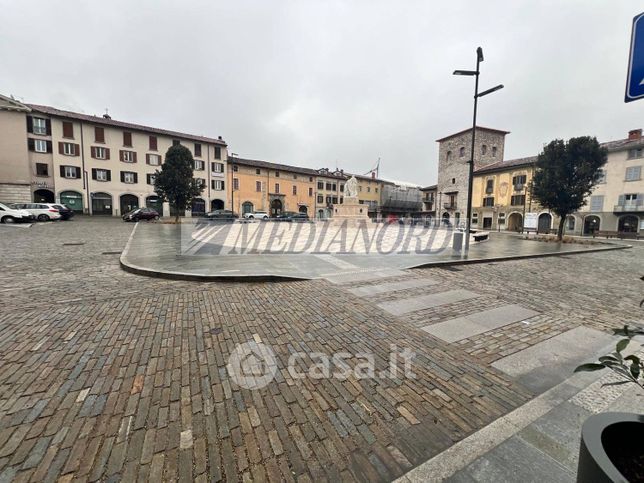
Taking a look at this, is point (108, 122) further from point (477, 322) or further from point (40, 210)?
point (477, 322)

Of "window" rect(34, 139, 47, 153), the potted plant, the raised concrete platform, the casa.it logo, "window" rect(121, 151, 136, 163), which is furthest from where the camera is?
"window" rect(121, 151, 136, 163)

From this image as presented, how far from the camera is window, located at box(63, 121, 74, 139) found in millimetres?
35438

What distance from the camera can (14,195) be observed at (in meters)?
33.6

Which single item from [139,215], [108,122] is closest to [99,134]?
[108,122]

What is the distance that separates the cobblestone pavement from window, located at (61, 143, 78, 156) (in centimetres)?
4052

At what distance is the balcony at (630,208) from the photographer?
3184 cm

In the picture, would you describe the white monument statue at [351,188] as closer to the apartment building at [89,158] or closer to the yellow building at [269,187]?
the apartment building at [89,158]

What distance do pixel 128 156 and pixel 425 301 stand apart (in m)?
46.1

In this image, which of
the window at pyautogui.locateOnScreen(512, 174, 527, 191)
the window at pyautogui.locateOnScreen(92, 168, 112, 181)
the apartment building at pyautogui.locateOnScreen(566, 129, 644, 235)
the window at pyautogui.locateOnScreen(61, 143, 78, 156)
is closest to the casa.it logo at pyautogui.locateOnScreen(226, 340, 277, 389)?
the apartment building at pyautogui.locateOnScreen(566, 129, 644, 235)

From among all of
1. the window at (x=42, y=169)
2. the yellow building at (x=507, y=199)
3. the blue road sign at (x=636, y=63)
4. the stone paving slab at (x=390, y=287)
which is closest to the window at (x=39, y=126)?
the window at (x=42, y=169)

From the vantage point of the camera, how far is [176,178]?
99.8 ft

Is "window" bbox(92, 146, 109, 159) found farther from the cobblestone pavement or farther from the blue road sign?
the blue road sign

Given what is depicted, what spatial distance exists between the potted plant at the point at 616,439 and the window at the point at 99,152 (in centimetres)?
4854

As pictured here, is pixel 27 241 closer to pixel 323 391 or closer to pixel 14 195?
pixel 323 391
